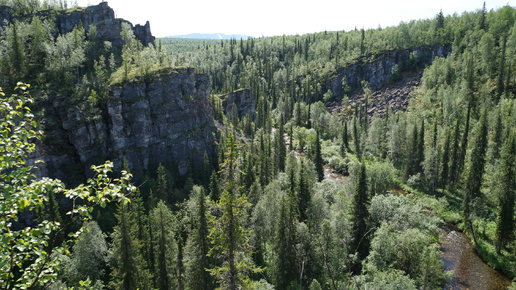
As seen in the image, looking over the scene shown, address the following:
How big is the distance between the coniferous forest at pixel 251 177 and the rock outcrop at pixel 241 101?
0.81 meters

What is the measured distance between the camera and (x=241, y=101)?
6309 inches

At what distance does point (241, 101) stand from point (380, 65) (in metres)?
85.2

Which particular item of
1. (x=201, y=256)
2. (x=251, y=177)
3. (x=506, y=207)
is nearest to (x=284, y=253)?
(x=201, y=256)

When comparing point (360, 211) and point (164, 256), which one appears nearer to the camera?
point (164, 256)

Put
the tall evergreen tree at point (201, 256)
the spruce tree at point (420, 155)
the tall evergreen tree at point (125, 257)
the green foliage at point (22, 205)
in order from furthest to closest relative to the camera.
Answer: the spruce tree at point (420, 155), the tall evergreen tree at point (201, 256), the tall evergreen tree at point (125, 257), the green foliage at point (22, 205)

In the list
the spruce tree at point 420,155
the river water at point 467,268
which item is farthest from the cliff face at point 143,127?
the river water at point 467,268

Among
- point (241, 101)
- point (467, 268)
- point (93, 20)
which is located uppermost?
point (93, 20)

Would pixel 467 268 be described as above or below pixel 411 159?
below

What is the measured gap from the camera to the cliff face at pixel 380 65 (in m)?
157

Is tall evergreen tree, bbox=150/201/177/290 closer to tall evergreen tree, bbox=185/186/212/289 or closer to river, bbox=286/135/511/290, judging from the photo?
tall evergreen tree, bbox=185/186/212/289

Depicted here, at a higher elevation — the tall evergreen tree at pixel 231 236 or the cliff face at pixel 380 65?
the cliff face at pixel 380 65

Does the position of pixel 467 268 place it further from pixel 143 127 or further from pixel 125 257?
pixel 143 127

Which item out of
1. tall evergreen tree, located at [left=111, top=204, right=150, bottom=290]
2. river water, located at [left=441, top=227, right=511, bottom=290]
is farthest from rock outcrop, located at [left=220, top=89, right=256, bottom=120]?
tall evergreen tree, located at [left=111, top=204, right=150, bottom=290]

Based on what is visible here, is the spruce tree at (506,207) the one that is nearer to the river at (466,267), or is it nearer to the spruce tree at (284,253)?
the river at (466,267)
